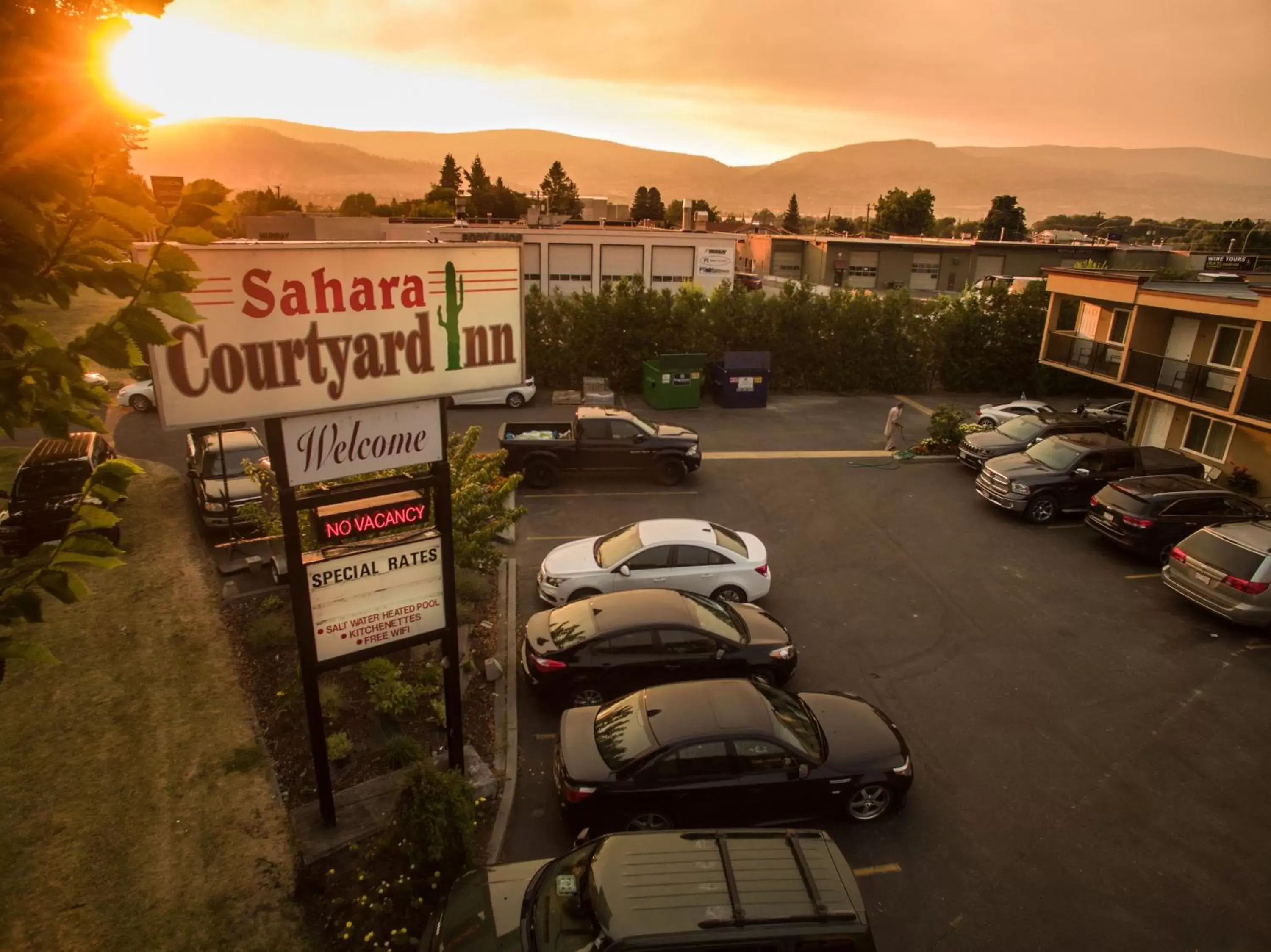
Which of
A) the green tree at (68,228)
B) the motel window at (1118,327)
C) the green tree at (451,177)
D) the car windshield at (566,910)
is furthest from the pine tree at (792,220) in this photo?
the green tree at (68,228)

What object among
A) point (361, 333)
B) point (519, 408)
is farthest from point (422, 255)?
point (519, 408)

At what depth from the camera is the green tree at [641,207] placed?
108 metres

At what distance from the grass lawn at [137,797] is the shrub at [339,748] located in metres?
0.75

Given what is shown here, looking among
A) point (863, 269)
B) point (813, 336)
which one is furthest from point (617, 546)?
point (863, 269)

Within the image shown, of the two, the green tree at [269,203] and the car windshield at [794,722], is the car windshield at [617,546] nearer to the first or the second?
the car windshield at [794,722]

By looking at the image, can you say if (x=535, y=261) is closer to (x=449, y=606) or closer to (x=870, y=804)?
(x=449, y=606)

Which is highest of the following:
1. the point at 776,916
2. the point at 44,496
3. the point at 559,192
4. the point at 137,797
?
the point at 559,192

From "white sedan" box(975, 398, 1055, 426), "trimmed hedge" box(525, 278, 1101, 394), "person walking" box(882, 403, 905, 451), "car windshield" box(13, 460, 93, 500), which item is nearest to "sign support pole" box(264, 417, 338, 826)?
"car windshield" box(13, 460, 93, 500)

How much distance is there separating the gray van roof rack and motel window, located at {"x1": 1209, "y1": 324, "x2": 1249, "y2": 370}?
1926 centimetres

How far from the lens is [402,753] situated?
28.2 ft

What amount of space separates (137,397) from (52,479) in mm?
11596

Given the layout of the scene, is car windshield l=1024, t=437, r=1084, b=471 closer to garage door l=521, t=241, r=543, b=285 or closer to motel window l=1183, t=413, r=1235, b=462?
motel window l=1183, t=413, r=1235, b=462

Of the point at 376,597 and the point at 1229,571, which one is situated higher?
the point at 376,597

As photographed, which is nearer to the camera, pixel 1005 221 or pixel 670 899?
pixel 670 899
